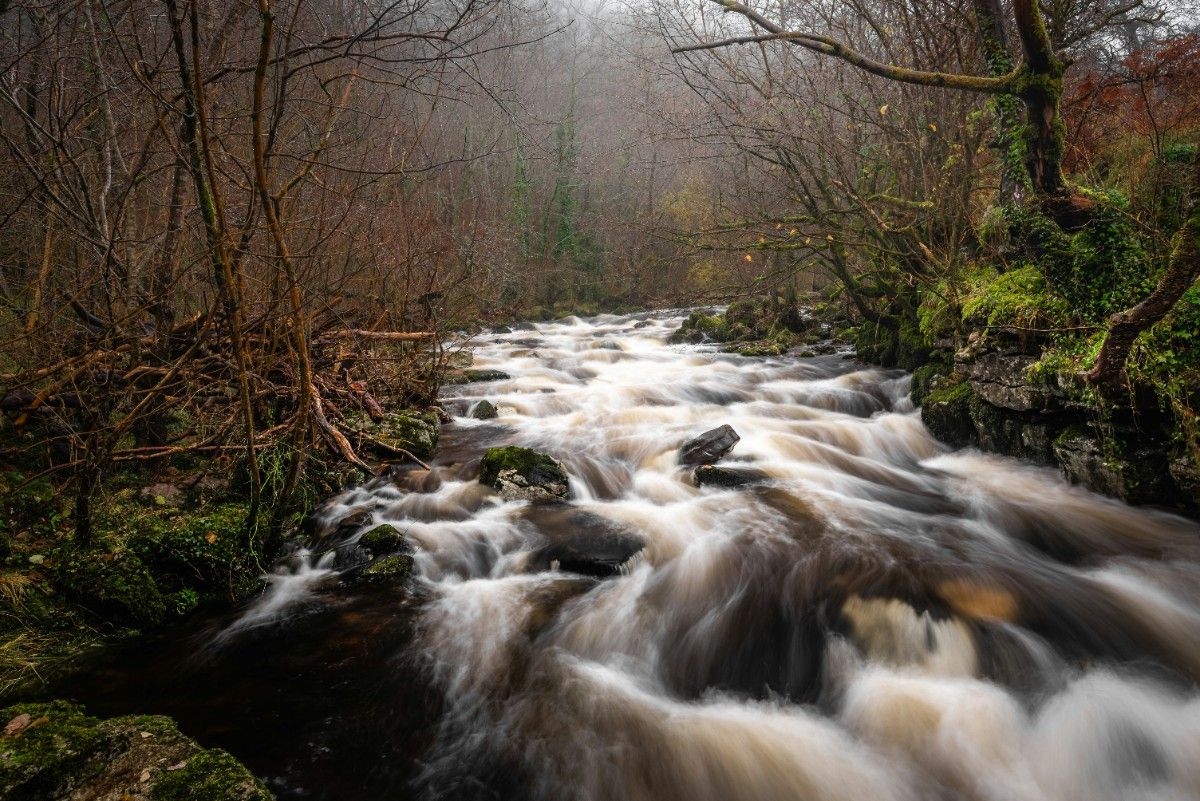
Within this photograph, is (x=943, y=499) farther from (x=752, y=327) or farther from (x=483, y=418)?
(x=752, y=327)

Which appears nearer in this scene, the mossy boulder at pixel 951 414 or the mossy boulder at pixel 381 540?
the mossy boulder at pixel 381 540

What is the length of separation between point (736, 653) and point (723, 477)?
2455 millimetres

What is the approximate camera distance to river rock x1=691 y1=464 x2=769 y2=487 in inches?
243

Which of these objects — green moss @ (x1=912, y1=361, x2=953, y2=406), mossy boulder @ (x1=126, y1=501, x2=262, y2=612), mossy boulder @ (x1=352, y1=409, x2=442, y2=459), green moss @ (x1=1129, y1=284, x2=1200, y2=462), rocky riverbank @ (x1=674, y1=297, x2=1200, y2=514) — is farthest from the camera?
green moss @ (x1=912, y1=361, x2=953, y2=406)

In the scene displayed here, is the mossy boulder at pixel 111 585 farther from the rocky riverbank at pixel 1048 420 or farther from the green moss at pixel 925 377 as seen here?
the green moss at pixel 925 377

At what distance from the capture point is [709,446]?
22.5 feet

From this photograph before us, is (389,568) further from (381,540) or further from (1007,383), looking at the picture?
(1007,383)

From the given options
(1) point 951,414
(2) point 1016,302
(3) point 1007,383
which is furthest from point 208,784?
(1) point 951,414

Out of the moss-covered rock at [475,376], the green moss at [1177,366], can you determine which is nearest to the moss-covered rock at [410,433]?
the moss-covered rock at [475,376]

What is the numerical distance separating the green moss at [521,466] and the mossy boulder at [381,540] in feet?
4.18

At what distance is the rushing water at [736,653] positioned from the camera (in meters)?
2.96

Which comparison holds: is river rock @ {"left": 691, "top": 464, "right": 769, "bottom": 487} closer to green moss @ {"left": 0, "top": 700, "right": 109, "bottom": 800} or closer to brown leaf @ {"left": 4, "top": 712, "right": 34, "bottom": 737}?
green moss @ {"left": 0, "top": 700, "right": 109, "bottom": 800}

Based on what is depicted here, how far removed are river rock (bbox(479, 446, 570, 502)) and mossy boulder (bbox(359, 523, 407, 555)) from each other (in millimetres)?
1227

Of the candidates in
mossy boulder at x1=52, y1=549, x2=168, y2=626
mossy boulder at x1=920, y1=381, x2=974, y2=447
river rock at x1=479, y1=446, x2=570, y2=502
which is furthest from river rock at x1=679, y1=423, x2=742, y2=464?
mossy boulder at x1=52, y1=549, x2=168, y2=626
